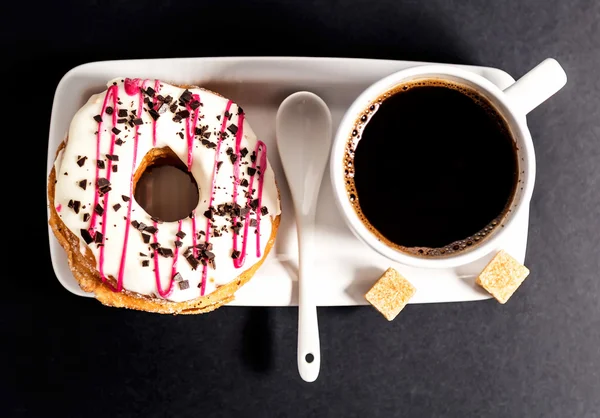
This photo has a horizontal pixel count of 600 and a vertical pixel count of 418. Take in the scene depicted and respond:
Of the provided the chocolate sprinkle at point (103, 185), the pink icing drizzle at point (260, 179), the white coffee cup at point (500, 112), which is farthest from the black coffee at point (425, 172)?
the chocolate sprinkle at point (103, 185)

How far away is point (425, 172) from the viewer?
3.03 ft

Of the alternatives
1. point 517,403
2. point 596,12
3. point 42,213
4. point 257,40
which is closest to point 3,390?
point 42,213

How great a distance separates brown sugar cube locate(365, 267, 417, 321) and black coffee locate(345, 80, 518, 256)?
10cm

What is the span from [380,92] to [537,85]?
22cm

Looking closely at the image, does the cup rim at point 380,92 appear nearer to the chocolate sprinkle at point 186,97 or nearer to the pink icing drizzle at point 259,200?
the pink icing drizzle at point 259,200

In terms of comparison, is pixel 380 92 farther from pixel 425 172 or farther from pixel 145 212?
pixel 145 212

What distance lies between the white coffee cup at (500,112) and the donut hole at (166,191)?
0.97ft

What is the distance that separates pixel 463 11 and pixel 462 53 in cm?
8

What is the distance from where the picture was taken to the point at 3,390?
114 centimetres

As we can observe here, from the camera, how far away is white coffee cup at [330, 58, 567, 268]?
0.84 metres

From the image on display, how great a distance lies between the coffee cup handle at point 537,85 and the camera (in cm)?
86

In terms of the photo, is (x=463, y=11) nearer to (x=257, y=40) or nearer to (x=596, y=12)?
(x=596, y=12)

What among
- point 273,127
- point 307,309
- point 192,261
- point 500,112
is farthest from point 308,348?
point 500,112

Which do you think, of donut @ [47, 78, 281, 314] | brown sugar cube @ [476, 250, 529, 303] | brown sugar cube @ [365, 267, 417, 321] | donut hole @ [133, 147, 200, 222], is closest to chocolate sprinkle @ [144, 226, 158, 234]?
donut @ [47, 78, 281, 314]
